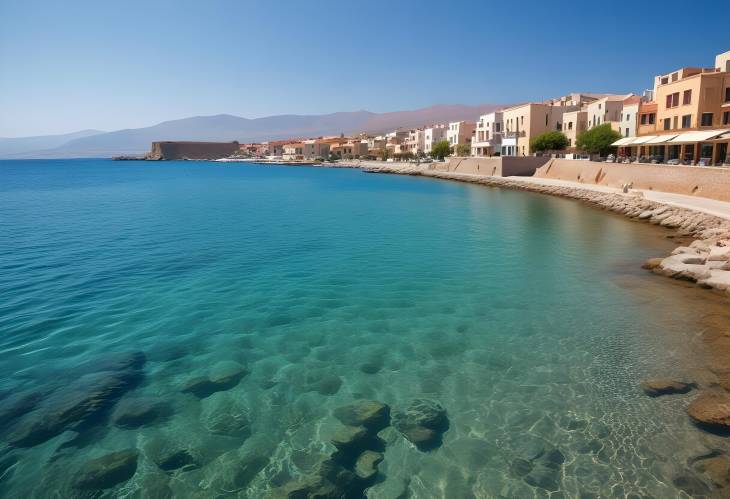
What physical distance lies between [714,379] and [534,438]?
3.91 meters

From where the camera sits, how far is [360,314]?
454 inches

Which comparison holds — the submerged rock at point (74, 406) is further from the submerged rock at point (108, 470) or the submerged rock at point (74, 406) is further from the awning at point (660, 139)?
the awning at point (660, 139)

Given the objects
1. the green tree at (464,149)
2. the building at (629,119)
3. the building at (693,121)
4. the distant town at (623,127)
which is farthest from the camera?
the green tree at (464,149)

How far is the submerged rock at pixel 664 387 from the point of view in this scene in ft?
25.5

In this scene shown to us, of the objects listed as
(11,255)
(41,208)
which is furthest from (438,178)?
(11,255)

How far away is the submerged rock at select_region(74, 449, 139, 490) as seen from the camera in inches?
227

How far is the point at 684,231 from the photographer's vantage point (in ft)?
71.4

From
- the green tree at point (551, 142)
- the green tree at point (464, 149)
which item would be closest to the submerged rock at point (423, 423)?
the green tree at point (551, 142)

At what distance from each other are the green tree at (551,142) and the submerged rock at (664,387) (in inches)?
1964

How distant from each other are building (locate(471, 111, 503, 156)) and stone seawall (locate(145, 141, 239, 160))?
141 metres

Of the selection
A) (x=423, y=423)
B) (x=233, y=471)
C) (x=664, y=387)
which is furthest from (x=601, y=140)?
(x=233, y=471)

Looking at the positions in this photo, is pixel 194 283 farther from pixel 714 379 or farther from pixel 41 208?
pixel 41 208

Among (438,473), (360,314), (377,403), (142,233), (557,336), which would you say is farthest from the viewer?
(142,233)

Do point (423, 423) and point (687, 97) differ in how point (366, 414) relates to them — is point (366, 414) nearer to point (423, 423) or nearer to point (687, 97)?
point (423, 423)
